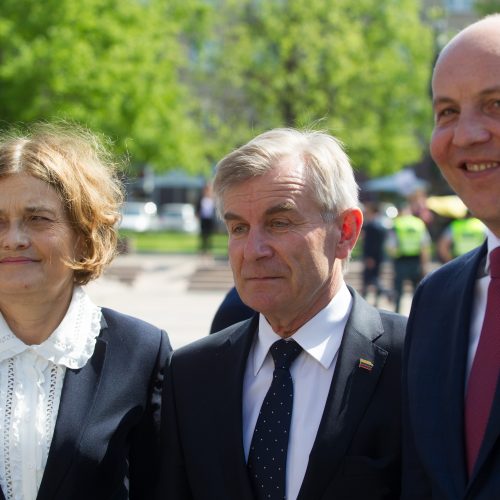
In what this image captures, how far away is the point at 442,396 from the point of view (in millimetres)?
2414

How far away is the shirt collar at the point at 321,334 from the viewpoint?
2.87 m

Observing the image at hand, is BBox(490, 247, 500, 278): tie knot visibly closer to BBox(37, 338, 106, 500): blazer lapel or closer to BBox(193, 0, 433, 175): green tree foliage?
BBox(37, 338, 106, 500): blazer lapel

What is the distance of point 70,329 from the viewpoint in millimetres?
3090

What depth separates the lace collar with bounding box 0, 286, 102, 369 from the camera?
3.04 metres

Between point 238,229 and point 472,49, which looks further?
point 238,229

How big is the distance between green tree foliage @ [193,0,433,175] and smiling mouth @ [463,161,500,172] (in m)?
27.0

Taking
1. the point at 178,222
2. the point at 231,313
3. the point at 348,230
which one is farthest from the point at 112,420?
the point at 178,222

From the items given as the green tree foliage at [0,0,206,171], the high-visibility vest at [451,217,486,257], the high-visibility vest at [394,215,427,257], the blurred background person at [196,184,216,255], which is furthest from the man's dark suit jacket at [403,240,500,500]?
the blurred background person at [196,184,216,255]

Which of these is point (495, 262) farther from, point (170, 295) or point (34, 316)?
point (170, 295)

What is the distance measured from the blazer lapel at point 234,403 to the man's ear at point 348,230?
371 millimetres

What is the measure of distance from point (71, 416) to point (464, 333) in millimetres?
1282

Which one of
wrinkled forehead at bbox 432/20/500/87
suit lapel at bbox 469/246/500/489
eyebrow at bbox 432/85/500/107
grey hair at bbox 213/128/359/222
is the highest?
wrinkled forehead at bbox 432/20/500/87

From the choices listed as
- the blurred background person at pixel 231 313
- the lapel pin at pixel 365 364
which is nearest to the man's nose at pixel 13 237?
the blurred background person at pixel 231 313

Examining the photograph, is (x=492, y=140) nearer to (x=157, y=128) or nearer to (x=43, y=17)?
(x=43, y=17)
